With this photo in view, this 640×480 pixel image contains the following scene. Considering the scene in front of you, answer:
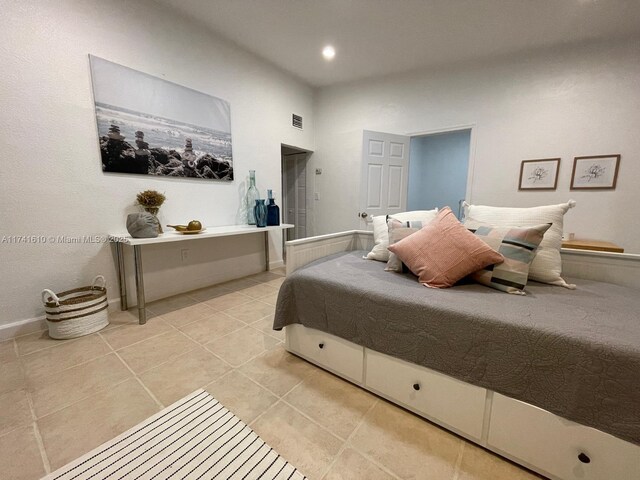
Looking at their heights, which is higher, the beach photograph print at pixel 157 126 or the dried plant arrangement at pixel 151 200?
the beach photograph print at pixel 157 126

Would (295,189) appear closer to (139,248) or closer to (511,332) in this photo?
(139,248)

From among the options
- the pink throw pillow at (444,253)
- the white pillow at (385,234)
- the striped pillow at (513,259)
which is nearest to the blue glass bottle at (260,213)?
the white pillow at (385,234)

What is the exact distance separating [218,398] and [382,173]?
3169 millimetres

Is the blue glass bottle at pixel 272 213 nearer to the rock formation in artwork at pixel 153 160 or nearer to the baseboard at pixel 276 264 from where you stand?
the rock formation in artwork at pixel 153 160

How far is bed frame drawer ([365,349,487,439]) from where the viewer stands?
1104 mm

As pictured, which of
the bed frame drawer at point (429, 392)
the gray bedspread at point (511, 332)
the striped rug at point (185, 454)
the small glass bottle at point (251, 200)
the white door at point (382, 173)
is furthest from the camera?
the white door at point (382, 173)

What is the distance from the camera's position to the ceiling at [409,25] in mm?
2311

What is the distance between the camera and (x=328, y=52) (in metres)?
3.13

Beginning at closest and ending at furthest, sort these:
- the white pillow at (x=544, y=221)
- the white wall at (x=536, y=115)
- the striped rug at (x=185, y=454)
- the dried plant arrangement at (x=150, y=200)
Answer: the striped rug at (x=185, y=454) < the white pillow at (x=544, y=221) < the dried plant arrangement at (x=150, y=200) < the white wall at (x=536, y=115)

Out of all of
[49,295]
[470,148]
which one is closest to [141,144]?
[49,295]

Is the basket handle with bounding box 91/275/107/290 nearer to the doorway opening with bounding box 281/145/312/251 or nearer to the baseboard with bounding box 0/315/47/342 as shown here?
the baseboard with bounding box 0/315/47/342

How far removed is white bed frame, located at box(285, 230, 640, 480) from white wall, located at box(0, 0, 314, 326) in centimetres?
172

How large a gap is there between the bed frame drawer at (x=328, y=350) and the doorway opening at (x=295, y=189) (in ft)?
9.54

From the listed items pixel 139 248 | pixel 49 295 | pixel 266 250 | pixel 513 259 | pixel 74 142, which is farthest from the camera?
pixel 266 250
